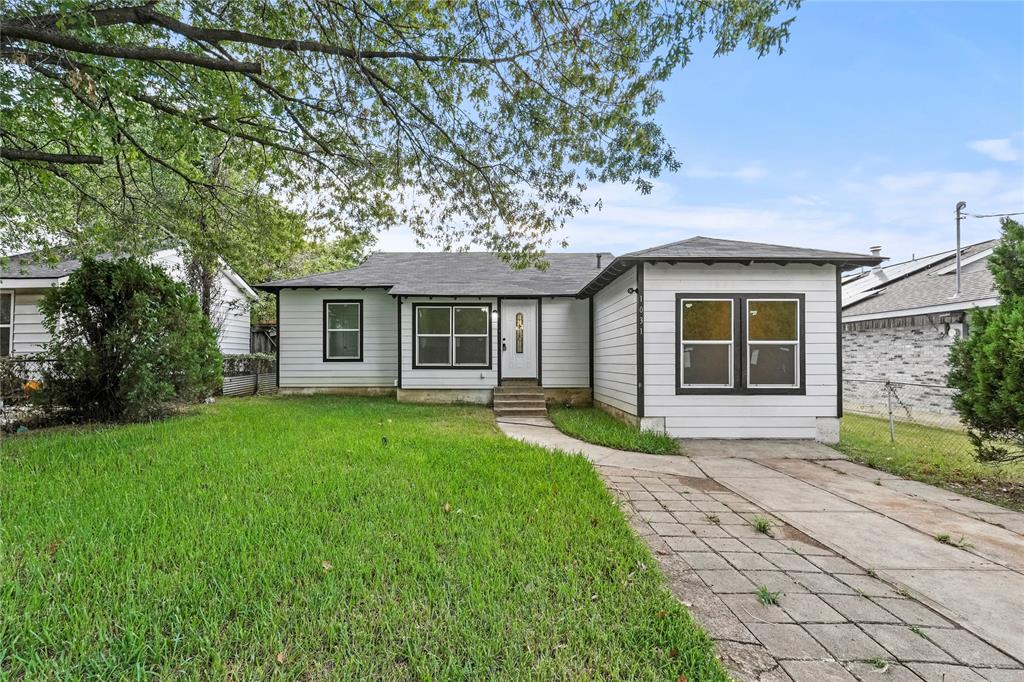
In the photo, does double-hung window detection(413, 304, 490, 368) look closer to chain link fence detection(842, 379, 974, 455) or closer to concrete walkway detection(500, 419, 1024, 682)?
concrete walkway detection(500, 419, 1024, 682)

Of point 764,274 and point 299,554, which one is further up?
point 764,274

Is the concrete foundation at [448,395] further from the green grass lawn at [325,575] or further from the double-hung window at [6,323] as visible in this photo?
the double-hung window at [6,323]

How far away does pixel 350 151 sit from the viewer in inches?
258

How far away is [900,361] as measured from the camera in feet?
35.4

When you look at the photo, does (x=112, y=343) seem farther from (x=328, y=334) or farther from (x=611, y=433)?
(x=611, y=433)

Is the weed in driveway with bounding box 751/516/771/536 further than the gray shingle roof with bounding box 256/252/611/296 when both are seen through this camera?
No

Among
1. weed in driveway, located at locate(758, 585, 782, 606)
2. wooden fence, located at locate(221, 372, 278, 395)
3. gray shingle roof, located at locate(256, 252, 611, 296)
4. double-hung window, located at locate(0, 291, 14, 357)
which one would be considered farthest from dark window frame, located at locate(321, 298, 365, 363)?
weed in driveway, located at locate(758, 585, 782, 606)

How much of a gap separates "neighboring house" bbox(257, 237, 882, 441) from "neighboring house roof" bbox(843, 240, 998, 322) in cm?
483

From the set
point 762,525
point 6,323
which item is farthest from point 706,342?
point 6,323

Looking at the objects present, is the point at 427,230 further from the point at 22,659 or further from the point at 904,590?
the point at 904,590

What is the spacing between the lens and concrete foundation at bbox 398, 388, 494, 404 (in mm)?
10828

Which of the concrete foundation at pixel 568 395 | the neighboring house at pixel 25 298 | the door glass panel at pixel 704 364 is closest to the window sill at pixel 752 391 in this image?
the door glass panel at pixel 704 364

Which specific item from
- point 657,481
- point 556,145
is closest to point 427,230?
point 556,145

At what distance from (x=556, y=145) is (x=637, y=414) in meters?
4.26
